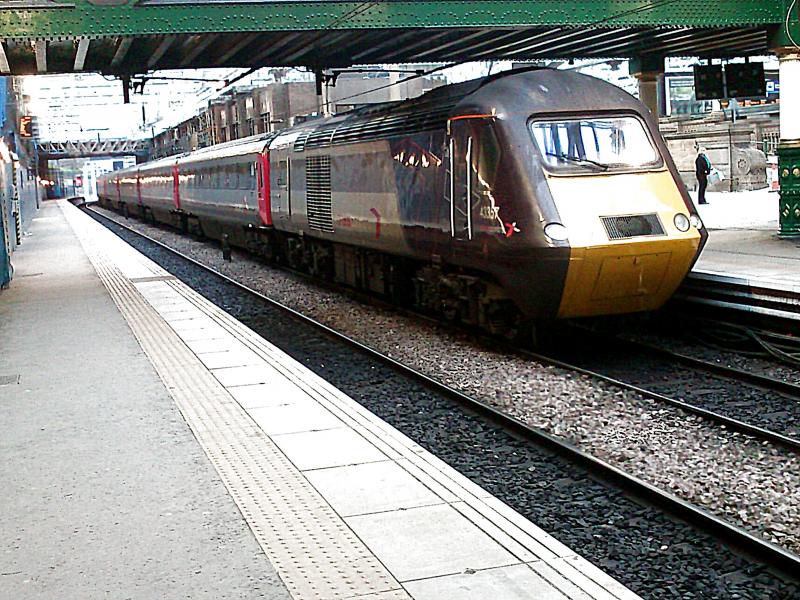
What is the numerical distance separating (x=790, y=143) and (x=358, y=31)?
22.7ft

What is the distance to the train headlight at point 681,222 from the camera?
10.6 metres

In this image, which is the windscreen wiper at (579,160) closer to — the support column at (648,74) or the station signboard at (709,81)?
the station signboard at (709,81)

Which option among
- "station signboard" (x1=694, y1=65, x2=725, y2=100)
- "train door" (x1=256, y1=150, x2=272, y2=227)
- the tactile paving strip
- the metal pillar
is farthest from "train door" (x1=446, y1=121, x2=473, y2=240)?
"train door" (x1=256, y1=150, x2=272, y2=227)

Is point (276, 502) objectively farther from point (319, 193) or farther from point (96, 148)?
point (96, 148)

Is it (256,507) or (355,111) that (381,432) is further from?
(355,111)

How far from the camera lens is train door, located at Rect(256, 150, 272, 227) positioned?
66.6 ft

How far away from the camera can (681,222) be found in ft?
34.9

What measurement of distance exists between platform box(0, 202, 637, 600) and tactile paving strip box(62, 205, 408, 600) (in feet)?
0.05

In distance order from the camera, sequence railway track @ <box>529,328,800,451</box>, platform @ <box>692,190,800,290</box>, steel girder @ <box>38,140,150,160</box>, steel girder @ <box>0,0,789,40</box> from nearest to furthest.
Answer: railway track @ <box>529,328,800,451</box> → platform @ <box>692,190,800,290</box> → steel girder @ <box>0,0,789,40</box> → steel girder @ <box>38,140,150,160</box>

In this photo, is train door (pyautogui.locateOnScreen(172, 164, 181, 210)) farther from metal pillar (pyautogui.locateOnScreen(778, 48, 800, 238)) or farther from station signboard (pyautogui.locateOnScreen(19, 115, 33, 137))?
metal pillar (pyautogui.locateOnScreen(778, 48, 800, 238))

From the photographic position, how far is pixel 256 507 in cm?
580

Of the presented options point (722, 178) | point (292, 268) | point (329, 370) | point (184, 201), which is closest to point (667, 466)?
point (329, 370)

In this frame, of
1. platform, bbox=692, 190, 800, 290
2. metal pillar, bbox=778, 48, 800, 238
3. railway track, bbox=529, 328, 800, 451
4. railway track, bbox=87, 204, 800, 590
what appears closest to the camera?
railway track, bbox=87, 204, 800, 590

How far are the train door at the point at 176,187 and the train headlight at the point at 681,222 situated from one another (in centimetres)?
2427
